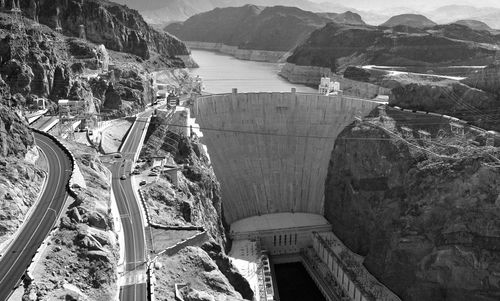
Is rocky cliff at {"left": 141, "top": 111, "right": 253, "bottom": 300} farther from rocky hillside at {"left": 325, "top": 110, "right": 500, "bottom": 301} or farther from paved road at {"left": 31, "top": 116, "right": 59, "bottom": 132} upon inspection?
rocky hillside at {"left": 325, "top": 110, "right": 500, "bottom": 301}

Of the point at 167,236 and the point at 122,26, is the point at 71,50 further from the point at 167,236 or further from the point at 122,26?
the point at 167,236

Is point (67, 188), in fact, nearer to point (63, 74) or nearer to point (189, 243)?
point (189, 243)

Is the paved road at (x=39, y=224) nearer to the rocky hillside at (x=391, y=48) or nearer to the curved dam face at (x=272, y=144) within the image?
the curved dam face at (x=272, y=144)

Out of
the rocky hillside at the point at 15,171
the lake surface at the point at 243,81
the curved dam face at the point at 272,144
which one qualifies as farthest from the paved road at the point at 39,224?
the lake surface at the point at 243,81

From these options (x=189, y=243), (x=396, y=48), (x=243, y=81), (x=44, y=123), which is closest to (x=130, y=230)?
(x=189, y=243)

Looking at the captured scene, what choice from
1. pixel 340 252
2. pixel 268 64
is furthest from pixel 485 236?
pixel 268 64
